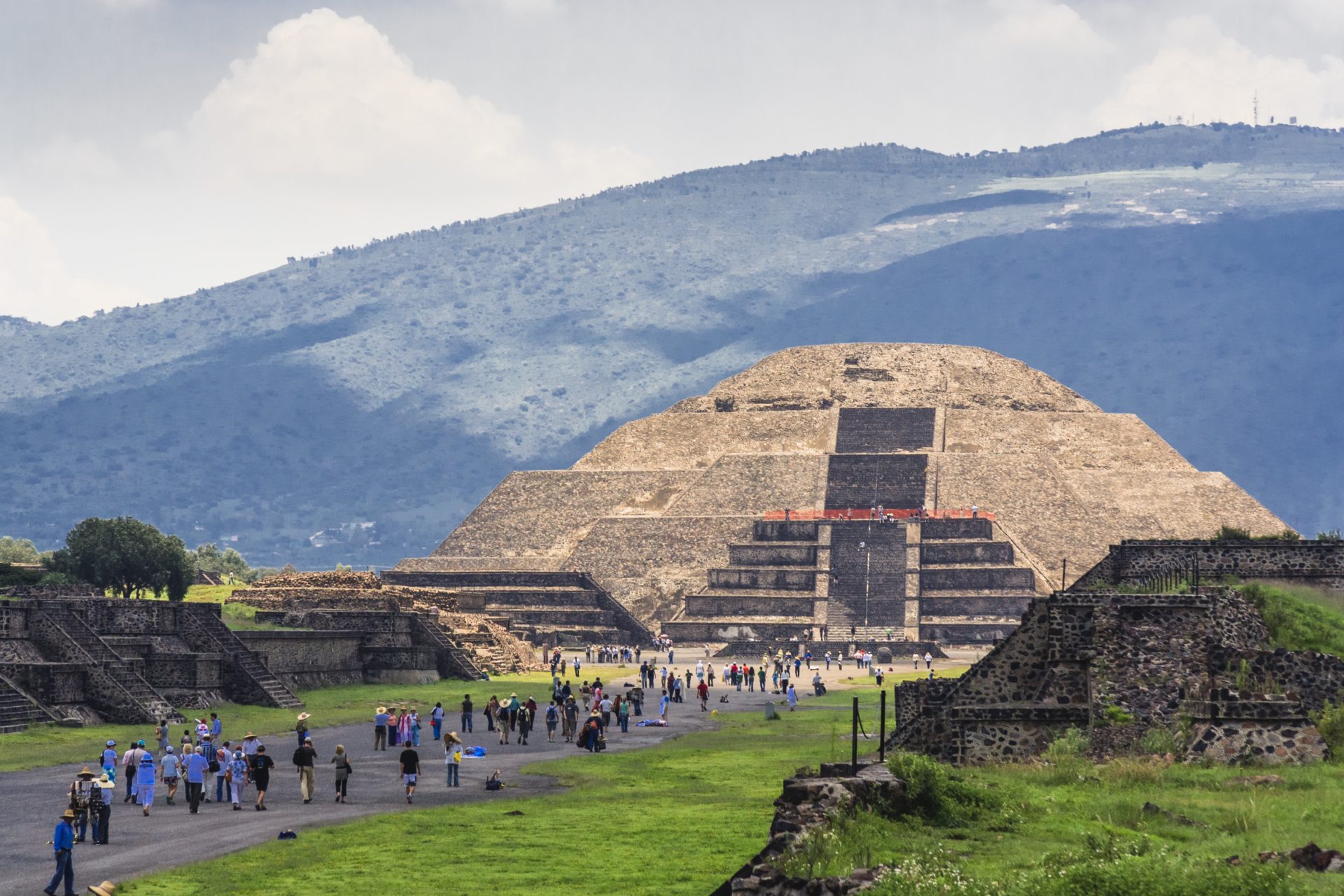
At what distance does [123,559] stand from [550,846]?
52835 millimetres

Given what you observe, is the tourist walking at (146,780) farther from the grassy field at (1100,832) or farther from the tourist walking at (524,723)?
→ the tourist walking at (524,723)

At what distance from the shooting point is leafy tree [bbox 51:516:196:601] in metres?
77.7

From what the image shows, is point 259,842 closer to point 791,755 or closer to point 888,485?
point 791,755

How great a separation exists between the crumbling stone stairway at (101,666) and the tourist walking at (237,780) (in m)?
17.0

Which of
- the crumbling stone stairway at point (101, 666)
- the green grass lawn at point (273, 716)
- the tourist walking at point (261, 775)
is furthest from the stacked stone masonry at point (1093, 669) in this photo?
the crumbling stone stairway at point (101, 666)

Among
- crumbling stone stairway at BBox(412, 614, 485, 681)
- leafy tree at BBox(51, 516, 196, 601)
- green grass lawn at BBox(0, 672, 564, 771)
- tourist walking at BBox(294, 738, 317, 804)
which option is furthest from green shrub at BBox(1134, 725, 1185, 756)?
leafy tree at BBox(51, 516, 196, 601)

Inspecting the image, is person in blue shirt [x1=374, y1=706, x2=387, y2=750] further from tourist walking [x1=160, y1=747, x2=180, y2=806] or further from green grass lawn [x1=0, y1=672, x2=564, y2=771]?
tourist walking [x1=160, y1=747, x2=180, y2=806]

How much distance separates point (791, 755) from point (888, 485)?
83203 mm

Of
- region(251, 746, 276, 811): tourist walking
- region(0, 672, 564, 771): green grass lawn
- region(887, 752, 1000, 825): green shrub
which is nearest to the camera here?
region(887, 752, 1000, 825): green shrub

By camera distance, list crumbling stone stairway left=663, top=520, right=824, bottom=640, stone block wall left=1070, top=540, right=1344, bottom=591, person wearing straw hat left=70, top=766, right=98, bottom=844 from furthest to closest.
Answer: crumbling stone stairway left=663, top=520, right=824, bottom=640 < stone block wall left=1070, top=540, right=1344, bottom=591 < person wearing straw hat left=70, top=766, right=98, bottom=844

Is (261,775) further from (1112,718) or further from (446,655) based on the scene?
(446,655)

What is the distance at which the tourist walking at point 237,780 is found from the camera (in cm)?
3644

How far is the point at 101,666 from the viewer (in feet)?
183

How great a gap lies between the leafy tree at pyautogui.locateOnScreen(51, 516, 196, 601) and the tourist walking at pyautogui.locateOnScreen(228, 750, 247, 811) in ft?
136
